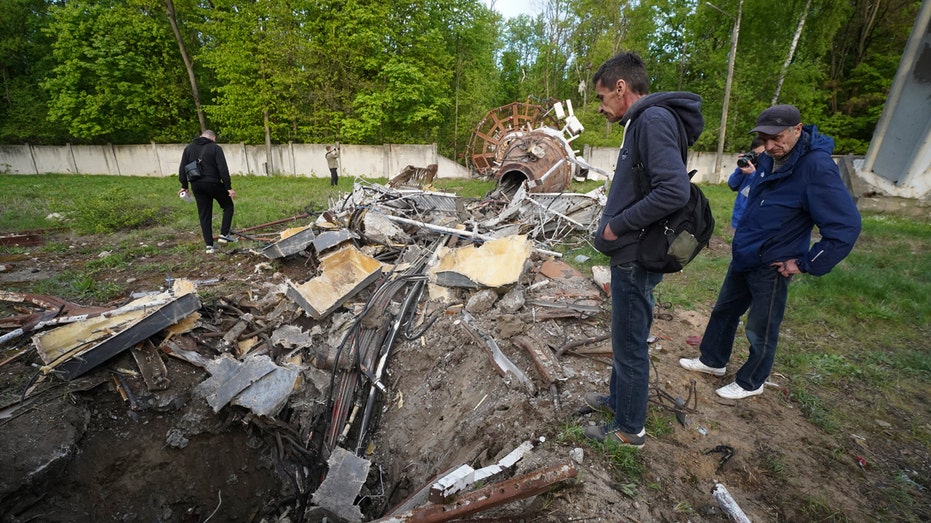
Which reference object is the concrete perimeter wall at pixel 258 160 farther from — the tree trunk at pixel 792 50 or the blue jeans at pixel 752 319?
the blue jeans at pixel 752 319

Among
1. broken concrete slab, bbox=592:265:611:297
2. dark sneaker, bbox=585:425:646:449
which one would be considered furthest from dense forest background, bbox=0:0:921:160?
dark sneaker, bbox=585:425:646:449

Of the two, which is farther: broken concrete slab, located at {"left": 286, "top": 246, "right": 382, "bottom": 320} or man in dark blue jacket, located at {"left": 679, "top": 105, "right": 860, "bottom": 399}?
broken concrete slab, located at {"left": 286, "top": 246, "right": 382, "bottom": 320}

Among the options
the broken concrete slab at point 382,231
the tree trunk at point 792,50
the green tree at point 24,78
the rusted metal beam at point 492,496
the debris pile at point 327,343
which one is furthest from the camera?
the green tree at point 24,78

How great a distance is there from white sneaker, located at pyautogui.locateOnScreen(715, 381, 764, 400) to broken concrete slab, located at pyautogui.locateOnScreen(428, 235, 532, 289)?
211 centimetres

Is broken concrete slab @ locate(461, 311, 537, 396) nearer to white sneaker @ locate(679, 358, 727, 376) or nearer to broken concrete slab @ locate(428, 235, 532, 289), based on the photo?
broken concrete slab @ locate(428, 235, 532, 289)

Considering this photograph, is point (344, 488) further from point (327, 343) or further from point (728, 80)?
point (728, 80)

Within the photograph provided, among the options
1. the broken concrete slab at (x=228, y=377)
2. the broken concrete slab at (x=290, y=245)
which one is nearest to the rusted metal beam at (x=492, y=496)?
the broken concrete slab at (x=228, y=377)

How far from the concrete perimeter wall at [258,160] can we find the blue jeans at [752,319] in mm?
16300

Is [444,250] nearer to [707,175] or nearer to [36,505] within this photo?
[36,505]

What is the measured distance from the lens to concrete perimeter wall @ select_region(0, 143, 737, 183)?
1839 centimetres

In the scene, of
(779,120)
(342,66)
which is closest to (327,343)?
(779,120)

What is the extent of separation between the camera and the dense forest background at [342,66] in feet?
55.4

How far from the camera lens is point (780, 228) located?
2455 millimetres

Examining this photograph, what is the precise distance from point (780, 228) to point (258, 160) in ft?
69.4
